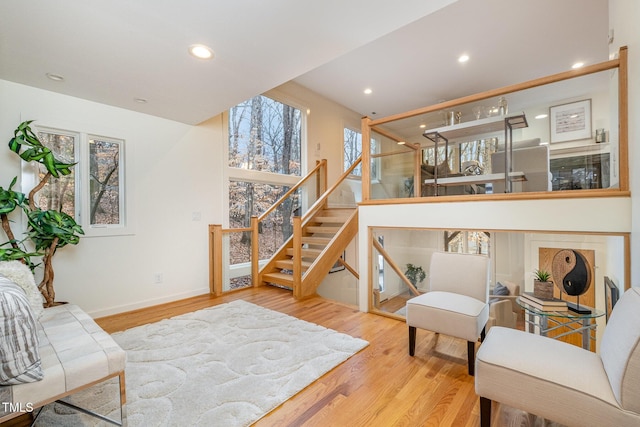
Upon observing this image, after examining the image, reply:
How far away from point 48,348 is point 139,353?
0.88 meters

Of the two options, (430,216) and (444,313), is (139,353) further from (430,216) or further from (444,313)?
(430,216)

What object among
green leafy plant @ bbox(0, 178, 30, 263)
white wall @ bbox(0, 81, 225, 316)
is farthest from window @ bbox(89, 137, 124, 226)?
green leafy plant @ bbox(0, 178, 30, 263)

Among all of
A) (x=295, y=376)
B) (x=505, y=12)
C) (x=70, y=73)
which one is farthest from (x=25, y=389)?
(x=505, y=12)

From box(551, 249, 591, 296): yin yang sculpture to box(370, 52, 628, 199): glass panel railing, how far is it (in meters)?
0.56

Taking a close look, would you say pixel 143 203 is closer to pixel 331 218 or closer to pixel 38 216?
pixel 38 216

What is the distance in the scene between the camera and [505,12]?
317cm

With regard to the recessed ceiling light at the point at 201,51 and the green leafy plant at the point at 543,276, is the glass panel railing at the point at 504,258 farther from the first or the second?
the recessed ceiling light at the point at 201,51

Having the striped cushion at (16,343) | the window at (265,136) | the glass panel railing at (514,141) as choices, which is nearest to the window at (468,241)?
the glass panel railing at (514,141)

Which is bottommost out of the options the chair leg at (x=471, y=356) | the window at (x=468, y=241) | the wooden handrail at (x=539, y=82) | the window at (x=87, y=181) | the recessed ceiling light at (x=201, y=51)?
the chair leg at (x=471, y=356)

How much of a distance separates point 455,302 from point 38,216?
3.75 metres

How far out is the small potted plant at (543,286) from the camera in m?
2.06

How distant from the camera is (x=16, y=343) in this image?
121 cm

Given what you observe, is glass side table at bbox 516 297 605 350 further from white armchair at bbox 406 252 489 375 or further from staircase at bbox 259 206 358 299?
staircase at bbox 259 206 358 299

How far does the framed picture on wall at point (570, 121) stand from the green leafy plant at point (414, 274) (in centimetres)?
190
